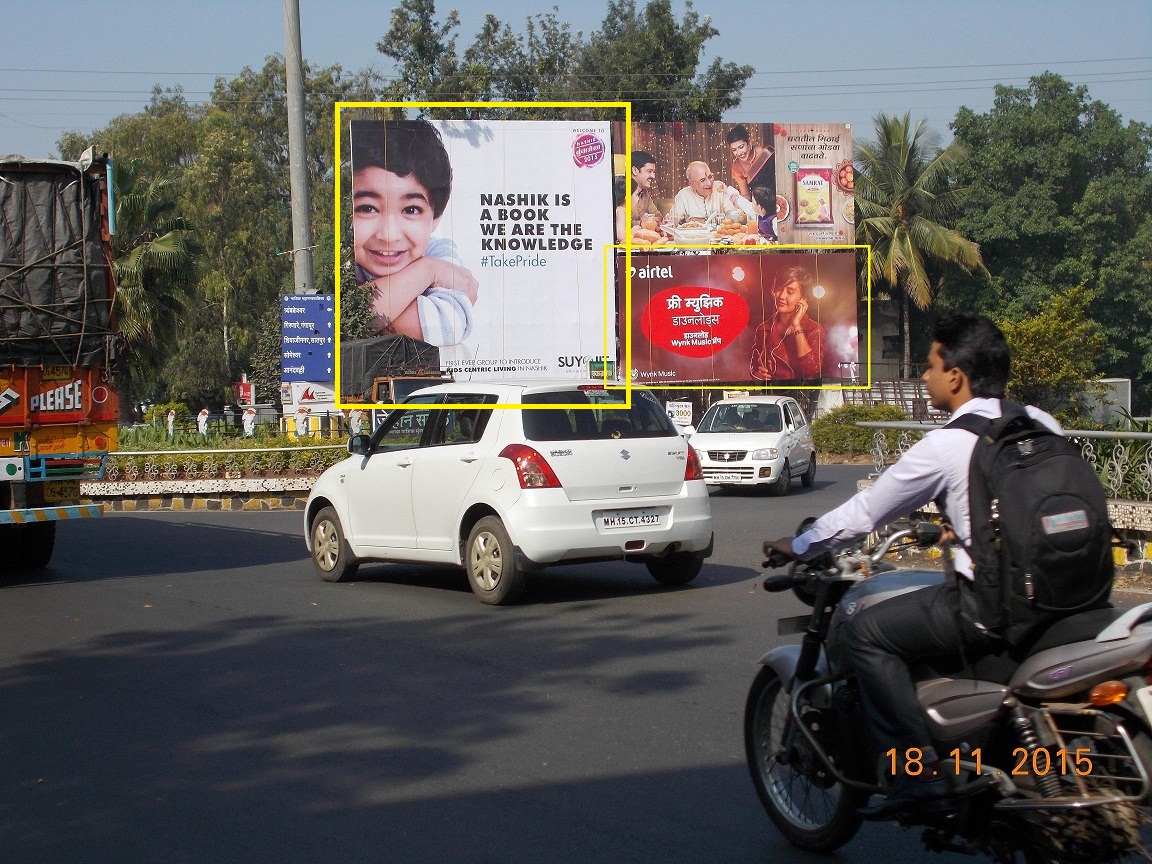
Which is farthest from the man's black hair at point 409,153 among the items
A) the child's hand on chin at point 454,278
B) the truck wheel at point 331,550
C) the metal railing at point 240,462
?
the metal railing at point 240,462

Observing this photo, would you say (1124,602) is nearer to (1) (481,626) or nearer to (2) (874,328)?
(1) (481,626)

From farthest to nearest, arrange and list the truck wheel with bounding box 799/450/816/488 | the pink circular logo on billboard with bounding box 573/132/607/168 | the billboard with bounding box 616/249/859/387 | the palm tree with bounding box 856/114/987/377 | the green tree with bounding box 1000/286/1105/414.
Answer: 1. the palm tree with bounding box 856/114/987/377
2. the billboard with bounding box 616/249/859/387
3. the truck wheel with bounding box 799/450/816/488
4. the green tree with bounding box 1000/286/1105/414
5. the pink circular logo on billboard with bounding box 573/132/607/168

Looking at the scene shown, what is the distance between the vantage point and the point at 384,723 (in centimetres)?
615

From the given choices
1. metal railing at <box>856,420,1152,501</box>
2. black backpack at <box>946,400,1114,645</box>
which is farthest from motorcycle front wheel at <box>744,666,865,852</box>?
metal railing at <box>856,420,1152,501</box>

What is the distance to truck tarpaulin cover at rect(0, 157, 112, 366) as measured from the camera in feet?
37.0

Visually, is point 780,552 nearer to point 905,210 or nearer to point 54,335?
point 54,335

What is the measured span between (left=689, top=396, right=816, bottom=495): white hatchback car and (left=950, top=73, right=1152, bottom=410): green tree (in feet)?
82.7

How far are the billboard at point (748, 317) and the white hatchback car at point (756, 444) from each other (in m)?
13.4

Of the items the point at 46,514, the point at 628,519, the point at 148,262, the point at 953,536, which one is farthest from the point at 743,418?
the point at 148,262

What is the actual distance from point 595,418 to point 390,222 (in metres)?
5.02

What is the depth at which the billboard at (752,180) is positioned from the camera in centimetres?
3778

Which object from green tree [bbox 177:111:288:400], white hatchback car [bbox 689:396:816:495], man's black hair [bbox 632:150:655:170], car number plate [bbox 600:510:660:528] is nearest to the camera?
car number plate [bbox 600:510:660:528]

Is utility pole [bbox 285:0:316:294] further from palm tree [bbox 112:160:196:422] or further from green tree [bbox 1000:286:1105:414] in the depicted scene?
A: palm tree [bbox 112:160:196:422]

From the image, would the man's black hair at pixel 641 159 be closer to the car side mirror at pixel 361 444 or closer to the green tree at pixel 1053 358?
the green tree at pixel 1053 358
